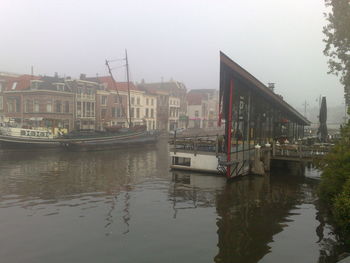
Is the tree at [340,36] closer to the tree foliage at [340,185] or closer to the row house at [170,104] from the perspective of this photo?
the tree foliage at [340,185]

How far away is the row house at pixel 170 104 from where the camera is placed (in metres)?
83.8

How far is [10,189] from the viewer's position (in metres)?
19.2

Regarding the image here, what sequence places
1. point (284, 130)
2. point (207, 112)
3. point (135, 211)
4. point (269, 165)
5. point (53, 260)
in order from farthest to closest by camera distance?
point (207, 112), point (284, 130), point (269, 165), point (135, 211), point (53, 260)

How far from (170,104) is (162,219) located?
74.8 m

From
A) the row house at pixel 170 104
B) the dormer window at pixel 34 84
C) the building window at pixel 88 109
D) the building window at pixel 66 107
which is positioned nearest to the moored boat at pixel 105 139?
the building window at pixel 66 107

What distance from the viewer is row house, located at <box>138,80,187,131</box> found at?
83.8 m

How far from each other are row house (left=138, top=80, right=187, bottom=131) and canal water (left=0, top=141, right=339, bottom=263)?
6004cm

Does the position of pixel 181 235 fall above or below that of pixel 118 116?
below

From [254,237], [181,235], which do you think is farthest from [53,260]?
[254,237]

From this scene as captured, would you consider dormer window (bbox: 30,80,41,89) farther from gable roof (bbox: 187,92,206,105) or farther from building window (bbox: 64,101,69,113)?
gable roof (bbox: 187,92,206,105)

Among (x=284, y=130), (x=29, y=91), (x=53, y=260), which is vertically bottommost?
(x=53, y=260)

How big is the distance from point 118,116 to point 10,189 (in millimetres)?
48785

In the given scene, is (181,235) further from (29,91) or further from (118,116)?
(118,116)

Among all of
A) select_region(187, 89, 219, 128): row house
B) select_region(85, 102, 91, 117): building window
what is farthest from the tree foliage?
select_region(187, 89, 219, 128): row house
